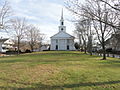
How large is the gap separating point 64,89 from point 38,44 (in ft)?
239

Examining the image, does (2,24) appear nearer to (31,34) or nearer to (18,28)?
(18,28)

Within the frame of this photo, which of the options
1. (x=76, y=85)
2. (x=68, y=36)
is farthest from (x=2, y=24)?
(x=68, y=36)

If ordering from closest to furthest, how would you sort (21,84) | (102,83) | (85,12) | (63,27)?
(21,84), (102,83), (85,12), (63,27)

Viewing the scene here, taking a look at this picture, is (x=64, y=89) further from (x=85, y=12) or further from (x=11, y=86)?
(x=85, y=12)

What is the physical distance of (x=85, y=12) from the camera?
971 centimetres

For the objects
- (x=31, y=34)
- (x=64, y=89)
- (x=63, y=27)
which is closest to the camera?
(x=64, y=89)

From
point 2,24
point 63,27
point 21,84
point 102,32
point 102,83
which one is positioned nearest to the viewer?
point 21,84

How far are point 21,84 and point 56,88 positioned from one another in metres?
1.66

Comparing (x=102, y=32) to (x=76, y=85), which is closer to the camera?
(x=76, y=85)


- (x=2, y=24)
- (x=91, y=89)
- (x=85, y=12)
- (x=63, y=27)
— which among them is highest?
(x=63, y=27)

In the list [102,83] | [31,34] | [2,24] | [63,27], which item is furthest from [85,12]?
[63,27]

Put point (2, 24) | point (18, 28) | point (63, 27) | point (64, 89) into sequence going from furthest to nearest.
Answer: point (63, 27), point (18, 28), point (2, 24), point (64, 89)

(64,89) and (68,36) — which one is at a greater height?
(68,36)

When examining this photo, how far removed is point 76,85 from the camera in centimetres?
671
